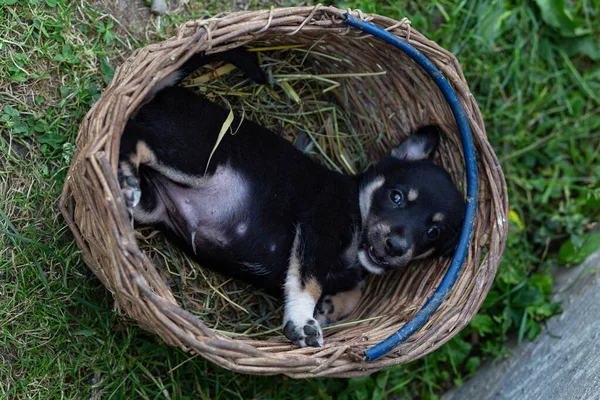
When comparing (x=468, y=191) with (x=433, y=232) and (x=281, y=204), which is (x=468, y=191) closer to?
(x=433, y=232)

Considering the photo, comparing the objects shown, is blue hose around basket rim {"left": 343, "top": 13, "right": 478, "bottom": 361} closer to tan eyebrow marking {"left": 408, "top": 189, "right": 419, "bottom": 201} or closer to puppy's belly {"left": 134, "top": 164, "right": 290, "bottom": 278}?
tan eyebrow marking {"left": 408, "top": 189, "right": 419, "bottom": 201}

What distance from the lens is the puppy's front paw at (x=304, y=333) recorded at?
3289mm

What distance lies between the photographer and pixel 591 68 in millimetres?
5258

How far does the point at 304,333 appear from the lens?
131 inches

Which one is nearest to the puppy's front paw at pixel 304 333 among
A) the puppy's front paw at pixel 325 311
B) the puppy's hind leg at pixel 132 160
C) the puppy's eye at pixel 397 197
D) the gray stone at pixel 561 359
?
the puppy's front paw at pixel 325 311

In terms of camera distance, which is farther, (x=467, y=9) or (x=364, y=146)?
(x=467, y=9)

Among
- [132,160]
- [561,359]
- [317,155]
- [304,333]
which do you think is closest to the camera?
[132,160]

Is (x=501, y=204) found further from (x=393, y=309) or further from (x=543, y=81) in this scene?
(x=543, y=81)

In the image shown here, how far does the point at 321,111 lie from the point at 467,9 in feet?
4.89

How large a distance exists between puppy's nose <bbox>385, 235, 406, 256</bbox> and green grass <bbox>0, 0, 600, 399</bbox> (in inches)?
36.9

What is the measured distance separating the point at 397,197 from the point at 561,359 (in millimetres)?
1360

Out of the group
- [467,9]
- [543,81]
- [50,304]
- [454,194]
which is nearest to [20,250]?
[50,304]

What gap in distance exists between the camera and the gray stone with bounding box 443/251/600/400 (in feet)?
11.5

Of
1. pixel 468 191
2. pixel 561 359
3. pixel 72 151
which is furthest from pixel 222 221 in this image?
pixel 561 359
